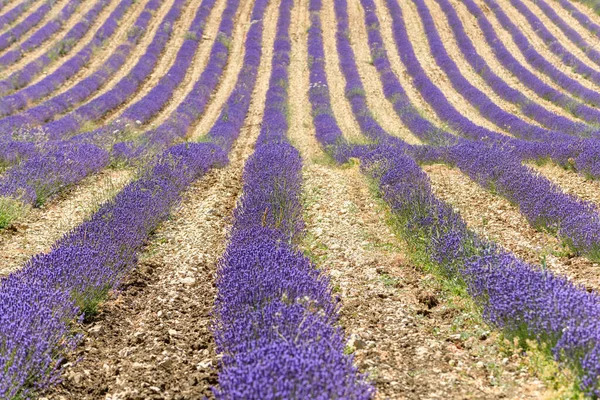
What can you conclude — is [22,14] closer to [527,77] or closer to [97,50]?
[97,50]

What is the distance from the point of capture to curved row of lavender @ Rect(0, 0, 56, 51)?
21016mm

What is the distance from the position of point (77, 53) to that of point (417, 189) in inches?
743

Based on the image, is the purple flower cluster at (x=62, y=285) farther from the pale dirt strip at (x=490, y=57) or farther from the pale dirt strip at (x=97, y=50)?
the pale dirt strip at (x=490, y=57)

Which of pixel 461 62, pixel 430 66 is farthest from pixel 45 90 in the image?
pixel 461 62

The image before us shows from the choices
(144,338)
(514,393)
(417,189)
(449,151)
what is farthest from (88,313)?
(449,151)

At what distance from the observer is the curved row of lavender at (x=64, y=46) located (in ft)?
58.1

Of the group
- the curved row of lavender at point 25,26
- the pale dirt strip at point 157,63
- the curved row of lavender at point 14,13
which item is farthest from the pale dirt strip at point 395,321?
the curved row of lavender at point 14,13

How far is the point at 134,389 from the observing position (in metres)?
3.23

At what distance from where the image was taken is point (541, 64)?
21.1 meters

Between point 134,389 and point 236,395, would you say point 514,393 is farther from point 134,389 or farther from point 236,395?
point 134,389

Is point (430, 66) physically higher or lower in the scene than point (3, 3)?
lower

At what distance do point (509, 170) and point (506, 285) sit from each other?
5347 mm

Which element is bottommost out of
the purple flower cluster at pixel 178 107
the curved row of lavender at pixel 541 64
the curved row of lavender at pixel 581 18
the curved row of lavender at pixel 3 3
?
the purple flower cluster at pixel 178 107

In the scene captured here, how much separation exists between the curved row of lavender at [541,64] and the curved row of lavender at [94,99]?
15576 millimetres
